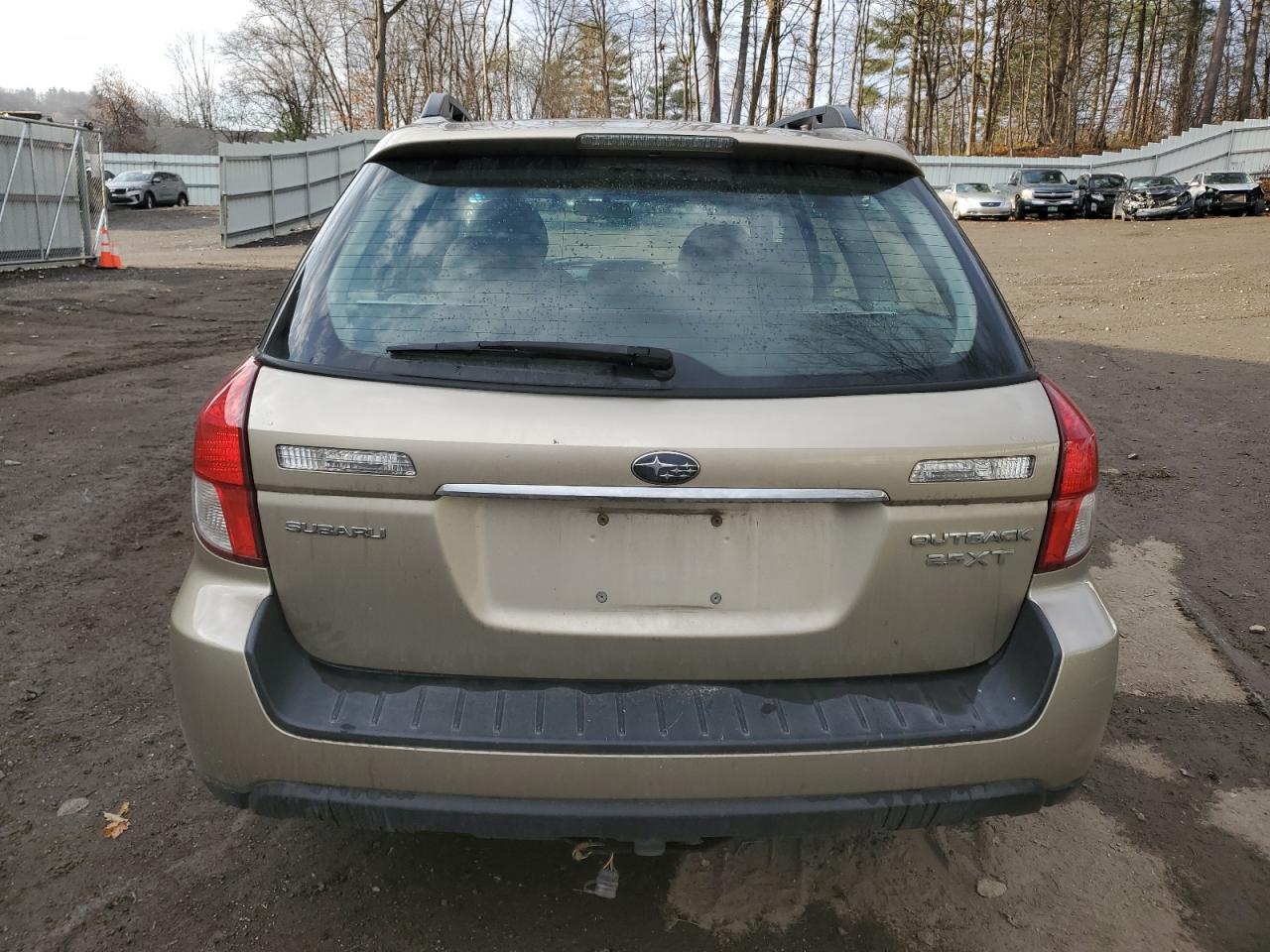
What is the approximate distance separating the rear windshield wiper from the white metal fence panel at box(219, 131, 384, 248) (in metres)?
21.1

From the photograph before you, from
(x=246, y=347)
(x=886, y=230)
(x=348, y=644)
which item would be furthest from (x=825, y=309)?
(x=246, y=347)

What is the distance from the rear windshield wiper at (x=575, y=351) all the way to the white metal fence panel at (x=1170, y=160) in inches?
1539

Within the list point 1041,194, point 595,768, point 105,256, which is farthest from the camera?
point 1041,194

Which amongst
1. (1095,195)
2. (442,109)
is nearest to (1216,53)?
(1095,195)

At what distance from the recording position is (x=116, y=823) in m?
2.91

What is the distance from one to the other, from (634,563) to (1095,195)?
36342 mm

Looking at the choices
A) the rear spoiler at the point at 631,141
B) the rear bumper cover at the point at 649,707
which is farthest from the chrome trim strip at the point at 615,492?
the rear spoiler at the point at 631,141

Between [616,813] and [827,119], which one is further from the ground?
[827,119]

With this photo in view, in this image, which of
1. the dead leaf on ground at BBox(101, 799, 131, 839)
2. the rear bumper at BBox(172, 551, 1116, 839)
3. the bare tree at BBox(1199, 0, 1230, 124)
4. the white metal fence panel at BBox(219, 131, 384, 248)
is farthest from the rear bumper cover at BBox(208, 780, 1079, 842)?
→ the bare tree at BBox(1199, 0, 1230, 124)

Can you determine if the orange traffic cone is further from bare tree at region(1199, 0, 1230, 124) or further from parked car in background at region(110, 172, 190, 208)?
bare tree at region(1199, 0, 1230, 124)

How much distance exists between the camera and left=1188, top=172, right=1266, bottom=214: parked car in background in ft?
98.2

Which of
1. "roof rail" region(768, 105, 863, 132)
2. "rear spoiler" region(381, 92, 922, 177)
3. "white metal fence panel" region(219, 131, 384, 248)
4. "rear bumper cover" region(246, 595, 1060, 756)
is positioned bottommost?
"rear bumper cover" region(246, 595, 1060, 756)

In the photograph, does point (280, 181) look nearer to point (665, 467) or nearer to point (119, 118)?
point (665, 467)

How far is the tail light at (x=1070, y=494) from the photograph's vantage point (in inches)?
85.7
